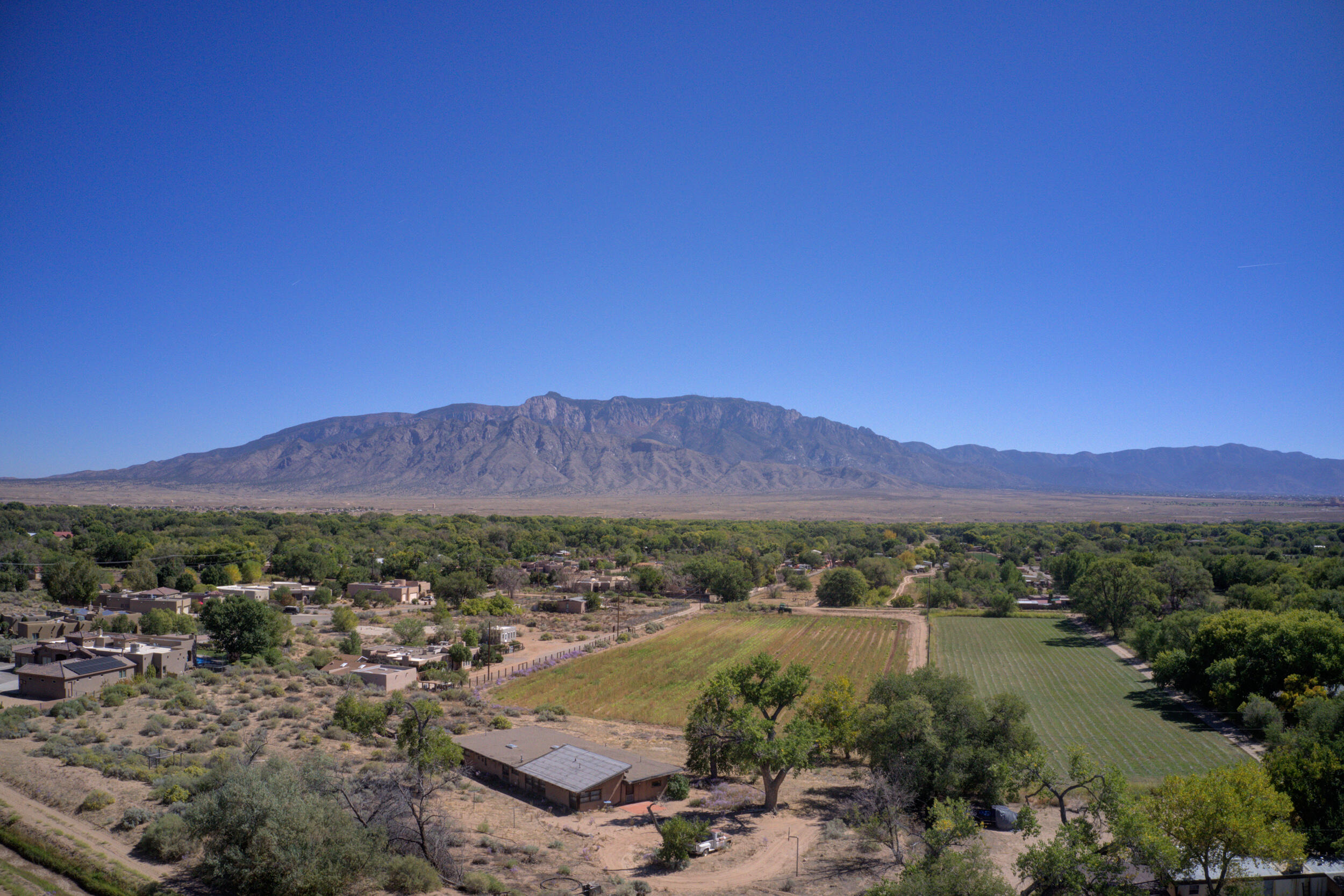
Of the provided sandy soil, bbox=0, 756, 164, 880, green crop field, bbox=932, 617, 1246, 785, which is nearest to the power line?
sandy soil, bbox=0, 756, 164, 880

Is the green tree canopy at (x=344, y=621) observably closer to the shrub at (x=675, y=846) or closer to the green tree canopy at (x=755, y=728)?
the green tree canopy at (x=755, y=728)


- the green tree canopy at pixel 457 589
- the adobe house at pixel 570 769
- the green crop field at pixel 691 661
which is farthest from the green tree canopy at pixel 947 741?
the green tree canopy at pixel 457 589

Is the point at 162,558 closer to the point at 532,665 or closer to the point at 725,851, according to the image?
the point at 532,665

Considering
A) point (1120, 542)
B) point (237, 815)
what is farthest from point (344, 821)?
point (1120, 542)

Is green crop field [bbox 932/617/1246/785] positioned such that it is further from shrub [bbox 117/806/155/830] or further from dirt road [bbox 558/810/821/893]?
shrub [bbox 117/806/155/830]

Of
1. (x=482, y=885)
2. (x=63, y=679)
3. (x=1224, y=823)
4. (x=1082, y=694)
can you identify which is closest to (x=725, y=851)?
(x=482, y=885)
